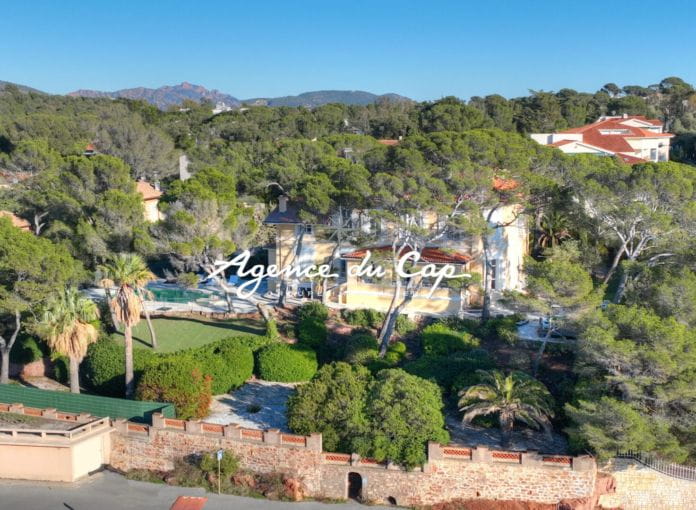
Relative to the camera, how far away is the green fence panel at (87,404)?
2327 cm

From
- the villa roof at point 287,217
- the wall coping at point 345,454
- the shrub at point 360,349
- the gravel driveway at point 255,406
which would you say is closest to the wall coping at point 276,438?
the wall coping at point 345,454

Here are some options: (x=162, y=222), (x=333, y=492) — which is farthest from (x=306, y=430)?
(x=162, y=222)

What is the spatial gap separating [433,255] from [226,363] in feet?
37.8

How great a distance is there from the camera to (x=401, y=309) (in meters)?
30.6

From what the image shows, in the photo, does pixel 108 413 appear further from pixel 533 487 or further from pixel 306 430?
pixel 533 487

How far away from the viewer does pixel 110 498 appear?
2080cm

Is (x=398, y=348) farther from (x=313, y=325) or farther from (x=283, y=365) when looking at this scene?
(x=283, y=365)

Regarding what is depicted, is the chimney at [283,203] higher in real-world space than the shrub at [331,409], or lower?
higher

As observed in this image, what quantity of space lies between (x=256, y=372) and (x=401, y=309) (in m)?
6.95

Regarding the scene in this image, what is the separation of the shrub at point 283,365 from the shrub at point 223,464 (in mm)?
6488

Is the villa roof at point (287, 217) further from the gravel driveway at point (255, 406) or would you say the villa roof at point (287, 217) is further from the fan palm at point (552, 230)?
the fan palm at point (552, 230)

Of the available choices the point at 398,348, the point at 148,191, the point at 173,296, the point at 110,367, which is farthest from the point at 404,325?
the point at 148,191

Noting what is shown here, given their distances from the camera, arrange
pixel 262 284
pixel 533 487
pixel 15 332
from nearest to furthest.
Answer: pixel 533 487 < pixel 15 332 < pixel 262 284

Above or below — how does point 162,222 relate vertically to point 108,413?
above
